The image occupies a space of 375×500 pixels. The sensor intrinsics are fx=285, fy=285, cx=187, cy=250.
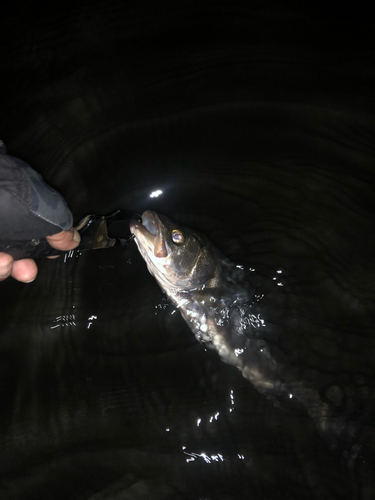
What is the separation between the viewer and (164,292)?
7.39ft

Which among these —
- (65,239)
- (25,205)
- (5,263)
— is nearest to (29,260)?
(5,263)

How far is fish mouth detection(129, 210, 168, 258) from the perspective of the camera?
6.12 feet

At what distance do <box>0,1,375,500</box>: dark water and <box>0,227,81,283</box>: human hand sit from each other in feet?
1.70

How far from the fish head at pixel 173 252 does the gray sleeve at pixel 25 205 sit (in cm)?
51

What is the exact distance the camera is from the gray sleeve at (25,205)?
4.24 feet

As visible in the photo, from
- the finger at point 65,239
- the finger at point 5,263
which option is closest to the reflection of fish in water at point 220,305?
the finger at point 65,239

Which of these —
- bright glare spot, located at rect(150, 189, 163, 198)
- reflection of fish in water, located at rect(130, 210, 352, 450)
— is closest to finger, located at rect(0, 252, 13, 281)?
reflection of fish in water, located at rect(130, 210, 352, 450)

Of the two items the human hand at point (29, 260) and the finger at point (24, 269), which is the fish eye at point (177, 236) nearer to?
the human hand at point (29, 260)

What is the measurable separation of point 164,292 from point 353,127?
2.33 metres

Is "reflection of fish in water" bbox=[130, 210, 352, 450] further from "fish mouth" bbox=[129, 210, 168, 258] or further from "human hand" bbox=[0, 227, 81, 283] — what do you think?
"human hand" bbox=[0, 227, 81, 283]

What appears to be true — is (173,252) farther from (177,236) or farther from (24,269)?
(24,269)

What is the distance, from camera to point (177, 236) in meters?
2.00

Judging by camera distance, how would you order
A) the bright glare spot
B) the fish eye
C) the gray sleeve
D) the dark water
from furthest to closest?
the bright glare spot, the fish eye, the dark water, the gray sleeve

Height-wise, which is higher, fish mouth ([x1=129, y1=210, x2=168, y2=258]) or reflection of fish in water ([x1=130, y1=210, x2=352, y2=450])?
fish mouth ([x1=129, y1=210, x2=168, y2=258])
